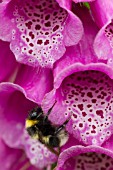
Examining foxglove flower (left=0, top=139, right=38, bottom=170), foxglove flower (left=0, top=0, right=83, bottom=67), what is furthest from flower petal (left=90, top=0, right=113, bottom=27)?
foxglove flower (left=0, top=139, right=38, bottom=170)

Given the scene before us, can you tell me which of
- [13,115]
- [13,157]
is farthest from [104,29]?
[13,157]

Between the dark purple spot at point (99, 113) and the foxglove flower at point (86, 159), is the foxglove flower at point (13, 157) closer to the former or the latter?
the foxglove flower at point (86, 159)

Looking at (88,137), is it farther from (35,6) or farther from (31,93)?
(35,6)

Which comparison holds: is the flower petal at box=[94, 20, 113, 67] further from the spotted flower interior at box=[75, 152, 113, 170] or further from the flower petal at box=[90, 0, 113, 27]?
the spotted flower interior at box=[75, 152, 113, 170]

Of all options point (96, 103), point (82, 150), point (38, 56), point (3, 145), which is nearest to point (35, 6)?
point (38, 56)

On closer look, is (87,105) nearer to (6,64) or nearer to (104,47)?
(104,47)

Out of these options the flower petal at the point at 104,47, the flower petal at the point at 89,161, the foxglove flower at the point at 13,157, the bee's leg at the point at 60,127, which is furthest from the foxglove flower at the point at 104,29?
the foxglove flower at the point at 13,157
